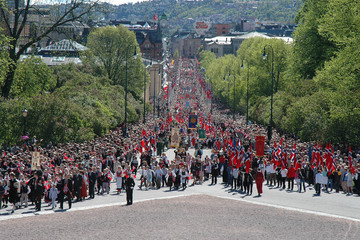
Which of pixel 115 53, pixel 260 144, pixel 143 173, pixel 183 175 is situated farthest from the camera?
pixel 115 53

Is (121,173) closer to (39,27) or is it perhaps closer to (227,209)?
(227,209)

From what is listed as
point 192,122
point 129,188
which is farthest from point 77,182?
point 192,122

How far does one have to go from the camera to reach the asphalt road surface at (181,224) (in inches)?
760

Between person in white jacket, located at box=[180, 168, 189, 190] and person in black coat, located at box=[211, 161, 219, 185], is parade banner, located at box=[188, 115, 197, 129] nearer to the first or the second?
person in black coat, located at box=[211, 161, 219, 185]

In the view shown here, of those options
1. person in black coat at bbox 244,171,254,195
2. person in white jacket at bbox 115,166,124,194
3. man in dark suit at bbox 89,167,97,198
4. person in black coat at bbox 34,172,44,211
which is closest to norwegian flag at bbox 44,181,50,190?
Answer: person in black coat at bbox 34,172,44,211

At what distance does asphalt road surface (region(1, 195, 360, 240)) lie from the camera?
19.3 metres

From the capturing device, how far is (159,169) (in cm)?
3005

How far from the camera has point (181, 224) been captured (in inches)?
816

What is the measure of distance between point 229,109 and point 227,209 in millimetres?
79889

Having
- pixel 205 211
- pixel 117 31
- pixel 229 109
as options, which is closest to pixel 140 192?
pixel 205 211

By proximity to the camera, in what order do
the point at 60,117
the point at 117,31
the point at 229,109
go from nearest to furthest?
the point at 60,117
the point at 117,31
the point at 229,109

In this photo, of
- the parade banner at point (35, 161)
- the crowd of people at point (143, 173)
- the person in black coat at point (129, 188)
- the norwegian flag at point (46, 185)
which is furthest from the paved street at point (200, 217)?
the parade banner at point (35, 161)

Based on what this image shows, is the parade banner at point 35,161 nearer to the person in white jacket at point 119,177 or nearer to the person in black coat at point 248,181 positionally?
the person in white jacket at point 119,177

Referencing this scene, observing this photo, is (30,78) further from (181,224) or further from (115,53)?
(181,224)
